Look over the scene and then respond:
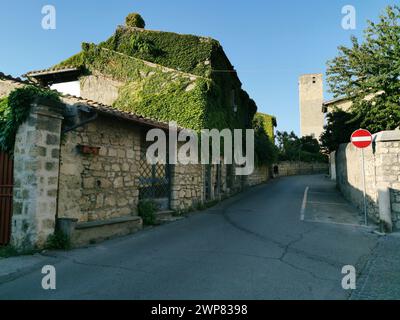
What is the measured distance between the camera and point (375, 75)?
11711 mm

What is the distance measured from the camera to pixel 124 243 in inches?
246

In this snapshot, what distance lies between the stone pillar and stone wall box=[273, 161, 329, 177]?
30.2 metres

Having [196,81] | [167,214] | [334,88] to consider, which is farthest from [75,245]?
[334,88]

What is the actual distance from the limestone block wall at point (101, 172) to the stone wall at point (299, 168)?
27.7 m

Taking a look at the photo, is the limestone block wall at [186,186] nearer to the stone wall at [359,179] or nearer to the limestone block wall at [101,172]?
the limestone block wall at [101,172]

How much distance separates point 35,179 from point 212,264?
3672 millimetres

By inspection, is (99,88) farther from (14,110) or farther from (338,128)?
(338,128)

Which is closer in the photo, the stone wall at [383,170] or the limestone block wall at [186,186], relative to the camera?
the stone wall at [383,170]

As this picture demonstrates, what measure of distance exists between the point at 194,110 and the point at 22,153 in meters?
7.54

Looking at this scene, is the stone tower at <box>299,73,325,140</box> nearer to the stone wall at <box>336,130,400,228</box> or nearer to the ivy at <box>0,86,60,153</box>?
the stone wall at <box>336,130,400,228</box>

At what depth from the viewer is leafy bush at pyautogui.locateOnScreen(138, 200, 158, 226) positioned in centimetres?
828

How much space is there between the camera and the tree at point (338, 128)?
15023mm

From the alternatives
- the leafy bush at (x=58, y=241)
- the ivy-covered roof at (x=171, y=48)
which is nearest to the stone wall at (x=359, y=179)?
the ivy-covered roof at (x=171, y=48)
